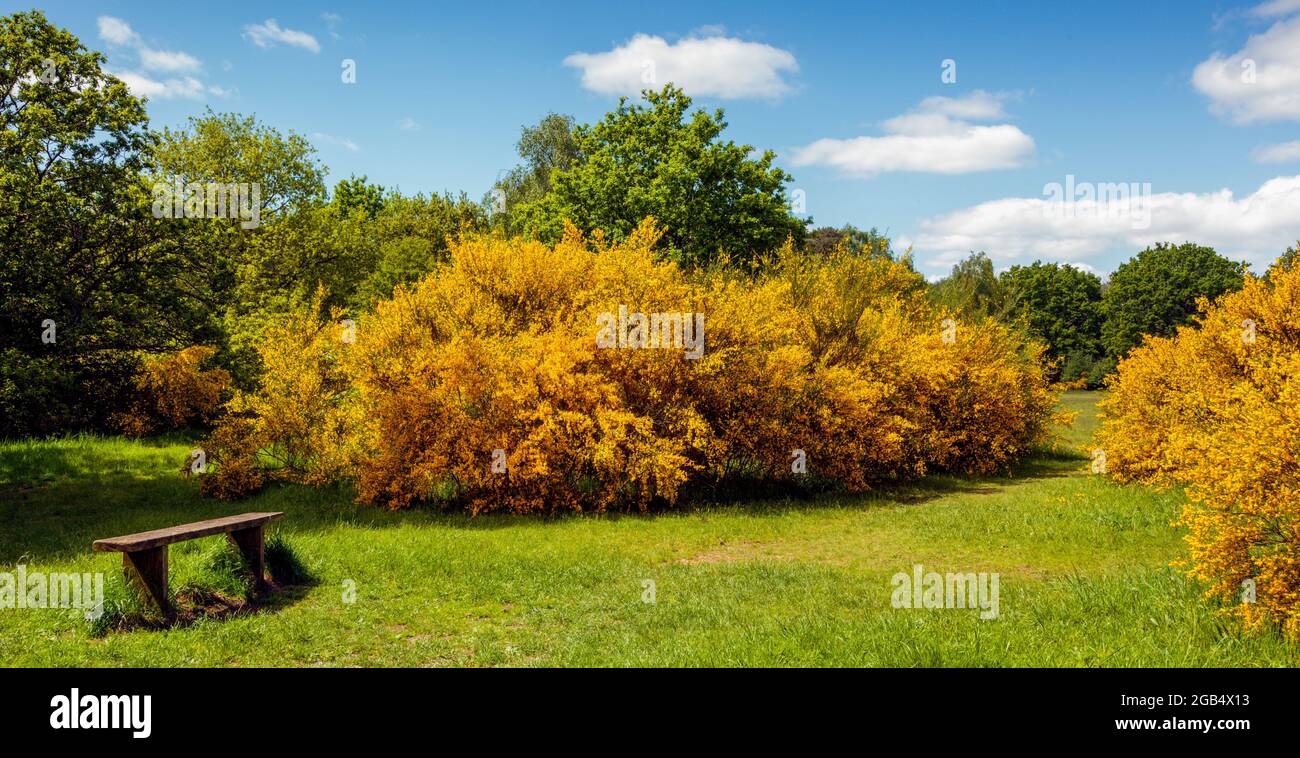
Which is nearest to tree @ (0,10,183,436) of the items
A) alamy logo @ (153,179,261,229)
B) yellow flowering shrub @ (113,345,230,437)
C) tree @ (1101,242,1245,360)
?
alamy logo @ (153,179,261,229)

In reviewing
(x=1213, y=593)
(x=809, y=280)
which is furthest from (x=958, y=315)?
(x=1213, y=593)

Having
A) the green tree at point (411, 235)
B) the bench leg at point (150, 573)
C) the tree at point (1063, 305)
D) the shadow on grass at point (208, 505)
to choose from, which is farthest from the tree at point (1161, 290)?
the bench leg at point (150, 573)

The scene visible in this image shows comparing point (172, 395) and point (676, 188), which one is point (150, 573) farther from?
point (676, 188)

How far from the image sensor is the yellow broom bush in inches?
624

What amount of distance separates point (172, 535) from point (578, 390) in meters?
8.42

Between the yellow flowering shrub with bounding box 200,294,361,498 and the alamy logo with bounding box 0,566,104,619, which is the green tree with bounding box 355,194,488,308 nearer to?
the yellow flowering shrub with bounding box 200,294,361,498

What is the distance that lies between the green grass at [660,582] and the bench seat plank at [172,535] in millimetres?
556

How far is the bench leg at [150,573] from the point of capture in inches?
320

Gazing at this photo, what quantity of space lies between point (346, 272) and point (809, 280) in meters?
25.1

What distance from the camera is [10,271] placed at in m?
15.2

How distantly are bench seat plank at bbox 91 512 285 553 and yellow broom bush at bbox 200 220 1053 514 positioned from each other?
5.83 meters

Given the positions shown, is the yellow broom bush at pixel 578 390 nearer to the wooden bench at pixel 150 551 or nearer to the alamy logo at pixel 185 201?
the alamy logo at pixel 185 201

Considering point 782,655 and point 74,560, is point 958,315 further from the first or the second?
point 74,560
